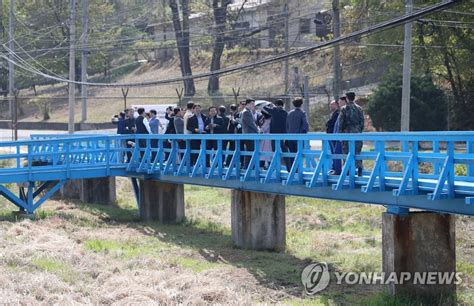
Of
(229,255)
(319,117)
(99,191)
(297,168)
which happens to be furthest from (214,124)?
(319,117)

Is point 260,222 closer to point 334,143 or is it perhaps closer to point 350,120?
point 334,143

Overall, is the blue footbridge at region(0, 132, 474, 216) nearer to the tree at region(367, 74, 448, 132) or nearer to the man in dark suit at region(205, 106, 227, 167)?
the man in dark suit at region(205, 106, 227, 167)

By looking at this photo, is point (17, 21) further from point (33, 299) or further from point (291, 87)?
point (33, 299)

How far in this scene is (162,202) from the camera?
22547 mm

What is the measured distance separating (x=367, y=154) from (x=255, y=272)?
9.96 ft

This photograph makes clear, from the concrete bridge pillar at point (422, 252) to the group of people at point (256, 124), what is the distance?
1.61 metres

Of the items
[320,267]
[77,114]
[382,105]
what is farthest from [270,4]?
[320,267]

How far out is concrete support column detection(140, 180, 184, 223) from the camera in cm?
2234

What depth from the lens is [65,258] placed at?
51.0 feet

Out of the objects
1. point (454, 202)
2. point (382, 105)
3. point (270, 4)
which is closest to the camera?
point (454, 202)

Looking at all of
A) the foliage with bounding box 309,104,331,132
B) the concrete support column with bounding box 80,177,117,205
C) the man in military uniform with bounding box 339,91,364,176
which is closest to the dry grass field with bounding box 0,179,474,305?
the concrete support column with bounding box 80,177,117,205

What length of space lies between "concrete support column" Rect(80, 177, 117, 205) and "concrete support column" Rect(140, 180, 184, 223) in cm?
365

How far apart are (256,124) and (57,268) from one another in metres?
5.27

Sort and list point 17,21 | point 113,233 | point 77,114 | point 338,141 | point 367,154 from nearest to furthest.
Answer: point 367,154
point 338,141
point 113,233
point 77,114
point 17,21
